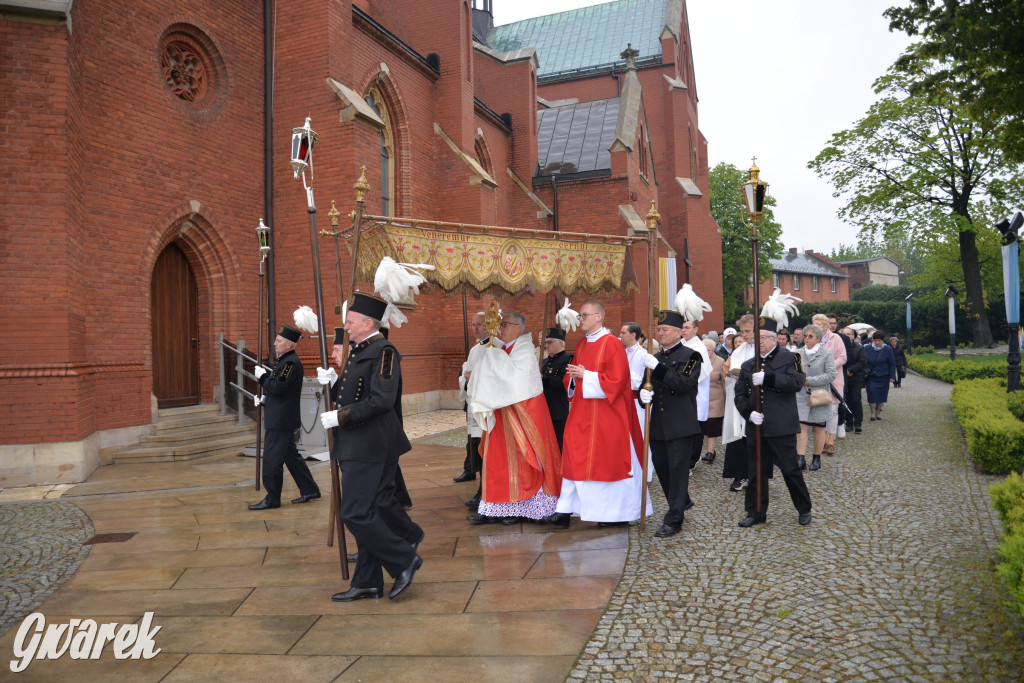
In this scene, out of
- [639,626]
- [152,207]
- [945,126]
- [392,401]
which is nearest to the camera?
[639,626]

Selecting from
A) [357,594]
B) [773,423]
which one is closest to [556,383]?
[773,423]

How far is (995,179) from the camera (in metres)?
26.5

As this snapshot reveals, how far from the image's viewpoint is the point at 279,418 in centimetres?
677

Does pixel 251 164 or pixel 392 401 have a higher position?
pixel 251 164

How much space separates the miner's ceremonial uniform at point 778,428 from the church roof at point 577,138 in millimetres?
16987

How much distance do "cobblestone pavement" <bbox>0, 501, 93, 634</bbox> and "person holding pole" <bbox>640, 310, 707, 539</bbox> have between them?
467 centimetres

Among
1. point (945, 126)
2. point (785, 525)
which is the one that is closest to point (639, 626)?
point (785, 525)

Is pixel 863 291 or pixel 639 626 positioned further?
pixel 863 291

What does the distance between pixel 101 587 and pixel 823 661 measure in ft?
15.4

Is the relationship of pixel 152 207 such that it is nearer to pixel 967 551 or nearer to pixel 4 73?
pixel 4 73

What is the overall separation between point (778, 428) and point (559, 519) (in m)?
2.14

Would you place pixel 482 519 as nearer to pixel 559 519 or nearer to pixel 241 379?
pixel 559 519

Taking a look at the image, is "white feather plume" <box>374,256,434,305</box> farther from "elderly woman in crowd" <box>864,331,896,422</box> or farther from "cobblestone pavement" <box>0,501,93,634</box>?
"elderly woman in crowd" <box>864,331,896,422</box>

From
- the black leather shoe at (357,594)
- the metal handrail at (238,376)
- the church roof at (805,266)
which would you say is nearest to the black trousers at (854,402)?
the black leather shoe at (357,594)
